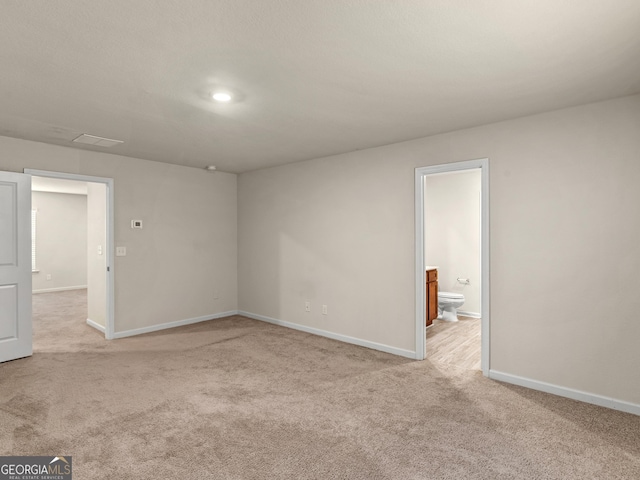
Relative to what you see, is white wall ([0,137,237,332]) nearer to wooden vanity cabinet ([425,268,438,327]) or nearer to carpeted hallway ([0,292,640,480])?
carpeted hallway ([0,292,640,480])

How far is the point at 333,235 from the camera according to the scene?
15.6 ft

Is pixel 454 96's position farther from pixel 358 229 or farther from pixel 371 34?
pixel 358 229

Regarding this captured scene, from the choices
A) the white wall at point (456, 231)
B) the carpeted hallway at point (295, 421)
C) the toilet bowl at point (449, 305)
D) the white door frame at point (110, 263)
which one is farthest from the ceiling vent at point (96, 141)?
the toilet bowl at point (449, 305)

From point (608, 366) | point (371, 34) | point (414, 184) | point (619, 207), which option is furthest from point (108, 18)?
point (608, 366)

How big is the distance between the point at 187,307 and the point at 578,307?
4842 millimetres

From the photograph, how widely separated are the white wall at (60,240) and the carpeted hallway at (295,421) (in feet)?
19.9

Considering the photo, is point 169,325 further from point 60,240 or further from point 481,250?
point 60,240

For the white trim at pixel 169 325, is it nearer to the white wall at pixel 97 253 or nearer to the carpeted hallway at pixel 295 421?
the white wall at pixel 97 253

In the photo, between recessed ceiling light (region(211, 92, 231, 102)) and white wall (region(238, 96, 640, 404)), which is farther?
white wall (region(238, 96, 640, 404))

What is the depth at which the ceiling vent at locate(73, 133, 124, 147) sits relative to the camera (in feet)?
12.5

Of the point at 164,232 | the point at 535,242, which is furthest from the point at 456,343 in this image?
the point at 164,232

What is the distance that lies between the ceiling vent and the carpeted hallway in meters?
2.35

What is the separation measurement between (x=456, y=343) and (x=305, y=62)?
3686mm

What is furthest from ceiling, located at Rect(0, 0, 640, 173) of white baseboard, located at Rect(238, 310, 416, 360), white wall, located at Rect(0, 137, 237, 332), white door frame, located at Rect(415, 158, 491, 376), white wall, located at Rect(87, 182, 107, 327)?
white baseboard, located at Rect(238, 310, 416, 360)
